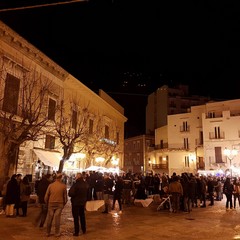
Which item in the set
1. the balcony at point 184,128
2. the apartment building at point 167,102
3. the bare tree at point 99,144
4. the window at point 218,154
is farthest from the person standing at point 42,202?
the apartment building at point 167,102

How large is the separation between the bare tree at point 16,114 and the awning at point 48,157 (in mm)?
1732

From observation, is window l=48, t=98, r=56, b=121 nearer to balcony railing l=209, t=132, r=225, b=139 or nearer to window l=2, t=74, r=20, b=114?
window l=2, t=74, r=20, b=114

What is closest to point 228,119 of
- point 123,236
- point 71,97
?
point 71,97

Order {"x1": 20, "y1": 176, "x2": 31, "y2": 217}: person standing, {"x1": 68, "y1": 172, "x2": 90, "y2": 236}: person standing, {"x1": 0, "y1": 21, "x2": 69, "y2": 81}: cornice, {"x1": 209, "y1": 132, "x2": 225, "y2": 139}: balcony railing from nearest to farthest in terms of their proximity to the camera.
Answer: {"x1": 68, "y1": 172, "x2": 90, "y2": 236}: person standing, {"x1": 20, "y1": 176, "x2": 31, "y2": 217}: person standing, {"x1": 0, "y1": 21, "x2": 69, "y2": 81}: cornice, {"x1": 209, "y1": 132, "x2": 225, "y2": 139}: balcony railing

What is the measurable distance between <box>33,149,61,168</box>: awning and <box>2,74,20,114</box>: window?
3386 mm

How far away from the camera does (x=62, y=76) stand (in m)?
23.1

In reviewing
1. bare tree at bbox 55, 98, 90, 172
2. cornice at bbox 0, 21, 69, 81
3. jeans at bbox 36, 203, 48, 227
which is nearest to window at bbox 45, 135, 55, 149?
bare tree at bbox 55, 98, 90, 172

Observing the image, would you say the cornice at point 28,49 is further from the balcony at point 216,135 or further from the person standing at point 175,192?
the balcony at point 216,135

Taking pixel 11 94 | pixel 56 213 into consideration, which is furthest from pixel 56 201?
pixel 11 94

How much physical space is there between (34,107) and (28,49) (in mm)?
3839

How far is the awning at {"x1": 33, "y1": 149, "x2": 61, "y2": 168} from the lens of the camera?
62.3ft

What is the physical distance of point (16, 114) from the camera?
1762cm

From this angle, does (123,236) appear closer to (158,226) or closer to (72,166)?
(158,226)

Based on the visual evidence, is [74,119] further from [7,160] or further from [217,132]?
[217,132]
